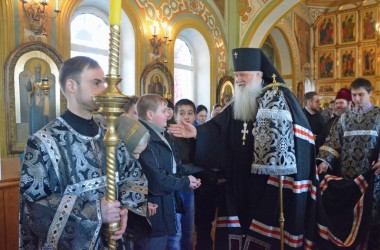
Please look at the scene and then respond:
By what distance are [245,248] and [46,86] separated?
3847 mm

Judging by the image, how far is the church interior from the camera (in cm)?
530

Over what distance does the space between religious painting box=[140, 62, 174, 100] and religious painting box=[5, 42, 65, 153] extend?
7.12 feet

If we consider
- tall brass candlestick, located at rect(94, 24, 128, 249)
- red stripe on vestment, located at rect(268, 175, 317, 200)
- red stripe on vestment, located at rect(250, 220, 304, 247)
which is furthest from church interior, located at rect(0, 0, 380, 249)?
red stripe on vestment, located at rect(250, 220, 304, 247)

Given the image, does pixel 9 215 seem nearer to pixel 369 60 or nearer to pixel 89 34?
pixel 89 34

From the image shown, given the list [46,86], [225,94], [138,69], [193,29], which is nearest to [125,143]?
[46,86]

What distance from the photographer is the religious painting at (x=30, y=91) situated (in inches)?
209

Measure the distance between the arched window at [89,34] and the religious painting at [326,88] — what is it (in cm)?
1252

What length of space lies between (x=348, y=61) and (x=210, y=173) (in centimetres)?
1585

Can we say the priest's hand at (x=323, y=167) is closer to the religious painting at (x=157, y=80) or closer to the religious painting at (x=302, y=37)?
the religious painting at (x=157, y=80)

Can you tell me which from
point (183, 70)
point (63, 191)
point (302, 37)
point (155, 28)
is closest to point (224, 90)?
point (183, 70)

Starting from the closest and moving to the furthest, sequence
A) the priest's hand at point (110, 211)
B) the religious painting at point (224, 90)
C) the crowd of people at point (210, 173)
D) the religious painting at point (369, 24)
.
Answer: the priest's hand at point (110, 211), the crowd of people at point (210, 173), the religious painting at point (224, 90), the religious painting at point (369, 24)

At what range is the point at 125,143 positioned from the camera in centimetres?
199

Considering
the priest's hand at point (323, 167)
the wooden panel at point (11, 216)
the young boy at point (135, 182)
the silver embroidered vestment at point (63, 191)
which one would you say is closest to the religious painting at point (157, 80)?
the priest's hand at point (323, 167)

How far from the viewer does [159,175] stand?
2.58m
